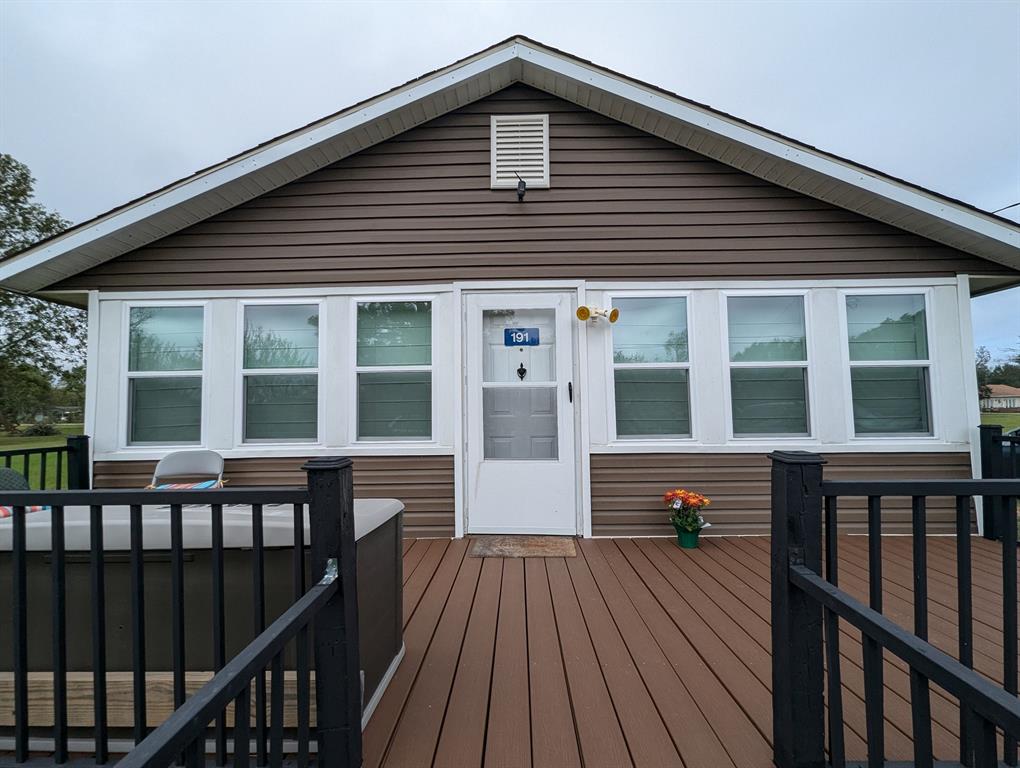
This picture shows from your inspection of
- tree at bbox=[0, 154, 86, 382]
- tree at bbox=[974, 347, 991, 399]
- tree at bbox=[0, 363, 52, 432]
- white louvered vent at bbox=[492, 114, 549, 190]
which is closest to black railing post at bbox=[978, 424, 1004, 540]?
white louvered vent at bbox=[492, 114, 549, 190]

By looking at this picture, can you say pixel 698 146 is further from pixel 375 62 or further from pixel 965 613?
pixel 375 62

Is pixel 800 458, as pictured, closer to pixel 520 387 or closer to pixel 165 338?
pixel 520 387

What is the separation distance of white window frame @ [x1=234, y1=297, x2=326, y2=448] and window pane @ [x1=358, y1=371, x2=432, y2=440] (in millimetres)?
350

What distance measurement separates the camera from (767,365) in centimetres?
381

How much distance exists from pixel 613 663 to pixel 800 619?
0.91 metres

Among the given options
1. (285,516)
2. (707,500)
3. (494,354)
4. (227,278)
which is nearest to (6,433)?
(227,278)

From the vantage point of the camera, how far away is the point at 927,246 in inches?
146

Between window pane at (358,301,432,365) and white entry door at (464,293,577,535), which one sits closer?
white entry door at (464,293,577,535)

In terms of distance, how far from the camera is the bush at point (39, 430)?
37.9 feet

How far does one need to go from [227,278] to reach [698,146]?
4.24m

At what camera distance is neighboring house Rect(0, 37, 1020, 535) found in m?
3.71

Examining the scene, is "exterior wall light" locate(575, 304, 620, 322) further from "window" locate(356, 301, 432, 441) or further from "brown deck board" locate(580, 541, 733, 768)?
"brown deck board" locate(580, 541, 733, 768)

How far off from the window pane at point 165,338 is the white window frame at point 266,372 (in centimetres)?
38

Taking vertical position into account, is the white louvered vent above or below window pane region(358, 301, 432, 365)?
above
